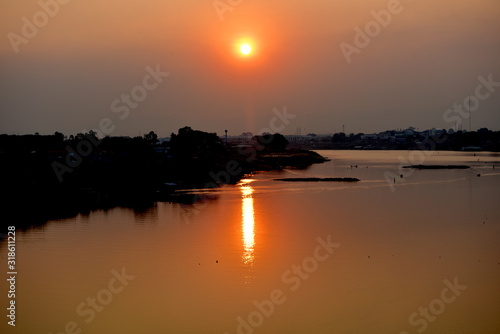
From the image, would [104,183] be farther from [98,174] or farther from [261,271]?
[261,271]

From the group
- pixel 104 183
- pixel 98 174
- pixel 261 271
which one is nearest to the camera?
pixel 261 271

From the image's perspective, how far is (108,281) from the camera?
18438 mm

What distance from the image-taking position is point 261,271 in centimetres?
1947

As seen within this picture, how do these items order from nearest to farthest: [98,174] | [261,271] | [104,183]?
[261,271], [104,183], [98,174]

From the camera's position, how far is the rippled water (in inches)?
600

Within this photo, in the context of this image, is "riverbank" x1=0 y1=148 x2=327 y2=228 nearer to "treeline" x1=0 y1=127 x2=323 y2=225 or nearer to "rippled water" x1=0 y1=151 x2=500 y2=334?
"treeline" x1=0 y1=127 x2=323 y2=225

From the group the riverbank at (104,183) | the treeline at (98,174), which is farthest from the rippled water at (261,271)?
the treeline at (98,174)

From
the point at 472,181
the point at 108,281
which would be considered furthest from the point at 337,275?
the point at 472,181

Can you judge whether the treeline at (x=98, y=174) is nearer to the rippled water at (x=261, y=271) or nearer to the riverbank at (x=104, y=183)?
the riverbank at (x=104, y=183)

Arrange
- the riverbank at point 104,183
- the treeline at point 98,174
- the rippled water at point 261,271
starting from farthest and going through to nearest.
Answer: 1. the treeline at point 98,174
2. the riverbank at point 104,183
3. the rippled water at point 261,271

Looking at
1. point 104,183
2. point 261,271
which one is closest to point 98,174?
→ point 104,183

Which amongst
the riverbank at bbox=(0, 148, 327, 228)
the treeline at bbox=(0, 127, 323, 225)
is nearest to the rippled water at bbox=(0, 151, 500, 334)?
the riverbank at bbox=(0, 148, 327, 228)

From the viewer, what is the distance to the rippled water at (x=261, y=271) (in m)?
15.2

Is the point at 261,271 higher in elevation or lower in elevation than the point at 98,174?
lower
